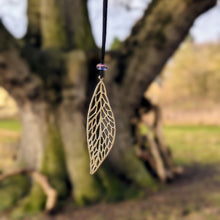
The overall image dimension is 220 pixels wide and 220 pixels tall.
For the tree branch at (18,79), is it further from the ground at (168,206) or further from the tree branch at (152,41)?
the ground at (168,206)

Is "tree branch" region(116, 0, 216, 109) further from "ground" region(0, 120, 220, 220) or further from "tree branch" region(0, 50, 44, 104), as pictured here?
"ground" region(0, 120, 220, 220)

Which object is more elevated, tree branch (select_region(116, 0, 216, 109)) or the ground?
tree branch (select_region(116, 0, 216, 109))

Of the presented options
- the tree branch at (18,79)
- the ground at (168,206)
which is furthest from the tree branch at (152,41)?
the ground at (168,206)

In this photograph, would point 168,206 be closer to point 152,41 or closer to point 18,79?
point 152,41

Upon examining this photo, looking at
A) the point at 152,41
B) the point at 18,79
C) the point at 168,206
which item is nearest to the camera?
the point at 18,79

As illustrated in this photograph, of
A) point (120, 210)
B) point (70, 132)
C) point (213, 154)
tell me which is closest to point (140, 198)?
point (120, 210)

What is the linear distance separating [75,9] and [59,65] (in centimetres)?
156

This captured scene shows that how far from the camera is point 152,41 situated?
594 cm

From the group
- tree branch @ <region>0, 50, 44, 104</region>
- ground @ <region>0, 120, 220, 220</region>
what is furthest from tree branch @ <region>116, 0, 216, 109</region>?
ground @ <region>0, 120, 220, 220</region>

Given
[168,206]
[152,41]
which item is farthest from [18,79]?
[168,206]

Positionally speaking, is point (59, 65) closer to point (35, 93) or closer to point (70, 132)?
point (35, 93)

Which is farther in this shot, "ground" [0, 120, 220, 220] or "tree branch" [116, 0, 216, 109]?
"tree branch" [116, 0, 216, 109]

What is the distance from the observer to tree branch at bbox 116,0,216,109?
5.49m

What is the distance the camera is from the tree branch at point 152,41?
5492mm
